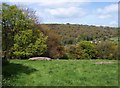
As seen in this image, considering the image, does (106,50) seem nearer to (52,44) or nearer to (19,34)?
(52,44)

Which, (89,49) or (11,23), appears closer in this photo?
(11,23)

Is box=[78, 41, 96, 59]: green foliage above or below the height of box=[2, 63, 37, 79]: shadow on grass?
below

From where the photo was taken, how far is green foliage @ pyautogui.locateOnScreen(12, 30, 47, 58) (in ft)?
93.6

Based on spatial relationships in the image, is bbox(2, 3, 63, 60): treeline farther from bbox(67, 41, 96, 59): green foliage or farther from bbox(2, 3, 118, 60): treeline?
bbox(67, 41, 96, 59): green foliage

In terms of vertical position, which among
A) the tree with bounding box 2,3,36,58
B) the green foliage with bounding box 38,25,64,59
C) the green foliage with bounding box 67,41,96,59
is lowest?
the green foliage with bounding box 67,41,96,59

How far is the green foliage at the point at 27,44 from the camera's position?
28520 mm

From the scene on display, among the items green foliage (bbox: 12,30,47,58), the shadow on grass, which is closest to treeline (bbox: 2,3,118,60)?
green foliage (bbox: 12,30,47,58)

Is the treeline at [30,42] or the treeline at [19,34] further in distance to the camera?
the treeline at [30,42]

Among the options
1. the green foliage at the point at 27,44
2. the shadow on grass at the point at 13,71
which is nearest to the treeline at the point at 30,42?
the green foliage at the point at 27,44

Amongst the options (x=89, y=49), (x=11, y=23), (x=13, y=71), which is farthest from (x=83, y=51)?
(x=13, y=71)

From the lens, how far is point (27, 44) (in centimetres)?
3089

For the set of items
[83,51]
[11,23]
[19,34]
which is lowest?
[83,51]

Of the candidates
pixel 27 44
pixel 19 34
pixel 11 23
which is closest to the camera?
pixel 11 23

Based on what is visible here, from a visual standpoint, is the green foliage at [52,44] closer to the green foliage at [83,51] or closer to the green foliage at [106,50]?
the green foliage at [83,51]
